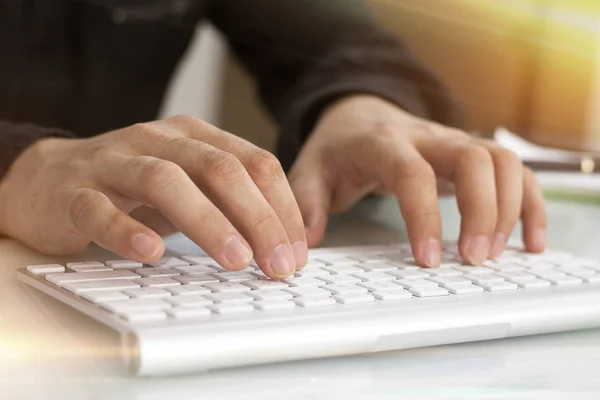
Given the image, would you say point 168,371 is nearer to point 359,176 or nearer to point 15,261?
point 15,261

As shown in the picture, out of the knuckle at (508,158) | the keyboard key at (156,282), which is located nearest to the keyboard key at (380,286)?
the keyboard key at (156,282)

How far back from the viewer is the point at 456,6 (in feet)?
4.63

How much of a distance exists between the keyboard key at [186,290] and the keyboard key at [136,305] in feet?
0.07

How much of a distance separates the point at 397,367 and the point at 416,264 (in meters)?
0.15

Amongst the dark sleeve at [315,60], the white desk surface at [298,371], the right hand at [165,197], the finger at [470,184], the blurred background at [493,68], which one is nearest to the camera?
the white desk surface at [298,371]

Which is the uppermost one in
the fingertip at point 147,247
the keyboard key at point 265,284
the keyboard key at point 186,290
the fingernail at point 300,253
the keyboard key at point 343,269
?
the fingertip at point 147,247

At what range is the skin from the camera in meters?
0.41

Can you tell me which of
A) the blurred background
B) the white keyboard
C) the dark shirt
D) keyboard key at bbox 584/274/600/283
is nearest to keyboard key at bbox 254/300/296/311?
the white keyboard

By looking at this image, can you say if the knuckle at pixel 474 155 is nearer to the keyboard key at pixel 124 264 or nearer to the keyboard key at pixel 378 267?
the keyboard key at pixel 378 267

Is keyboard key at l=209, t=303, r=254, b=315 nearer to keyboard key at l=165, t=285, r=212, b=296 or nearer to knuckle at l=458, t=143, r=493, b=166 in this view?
keyboard key at l=165, t=285, r=212, b=296

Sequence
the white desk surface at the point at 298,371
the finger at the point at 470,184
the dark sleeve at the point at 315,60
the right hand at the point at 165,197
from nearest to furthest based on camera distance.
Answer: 1. the white desk surface at the point at 298,371
2. the right hand at the point at 165,197
3. the finger at the point at 470,184
4. the dark sleeve at the point at 315,60

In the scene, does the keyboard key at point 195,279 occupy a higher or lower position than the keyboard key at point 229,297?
lower

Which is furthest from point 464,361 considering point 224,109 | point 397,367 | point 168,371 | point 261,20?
point 224,109

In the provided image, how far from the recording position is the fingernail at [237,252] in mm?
390
